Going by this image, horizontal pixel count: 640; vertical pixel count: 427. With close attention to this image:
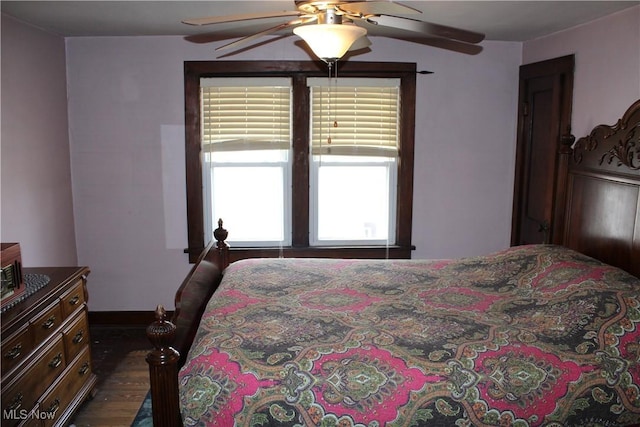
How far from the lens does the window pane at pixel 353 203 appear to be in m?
4.44

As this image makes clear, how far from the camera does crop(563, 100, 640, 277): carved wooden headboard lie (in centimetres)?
265

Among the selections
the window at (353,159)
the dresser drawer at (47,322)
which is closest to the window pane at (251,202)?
the window at (353,159)

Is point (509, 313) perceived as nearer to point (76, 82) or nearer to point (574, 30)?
point (574, 30)

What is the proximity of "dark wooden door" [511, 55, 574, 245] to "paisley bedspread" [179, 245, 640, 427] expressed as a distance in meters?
0.89

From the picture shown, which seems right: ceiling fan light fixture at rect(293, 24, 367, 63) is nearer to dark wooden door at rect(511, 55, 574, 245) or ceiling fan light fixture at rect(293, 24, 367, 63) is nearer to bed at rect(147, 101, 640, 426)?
bed at rect(147, 101, 640, 426)

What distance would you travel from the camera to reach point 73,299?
10.2ft

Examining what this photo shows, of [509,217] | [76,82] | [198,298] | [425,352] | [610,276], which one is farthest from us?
[509,217]

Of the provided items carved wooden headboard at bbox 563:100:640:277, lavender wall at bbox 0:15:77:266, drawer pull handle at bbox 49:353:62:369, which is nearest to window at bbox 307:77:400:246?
carved wooden headboard at bbox 563:100:640:277

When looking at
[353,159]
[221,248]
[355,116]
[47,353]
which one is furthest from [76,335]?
[355,116]

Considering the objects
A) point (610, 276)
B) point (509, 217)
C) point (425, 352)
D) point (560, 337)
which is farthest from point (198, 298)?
point (509, 217)

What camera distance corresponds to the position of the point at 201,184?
4371mm

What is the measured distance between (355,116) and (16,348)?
278 cm

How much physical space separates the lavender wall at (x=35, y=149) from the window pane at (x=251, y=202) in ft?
3.64

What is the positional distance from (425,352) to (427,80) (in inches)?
106
